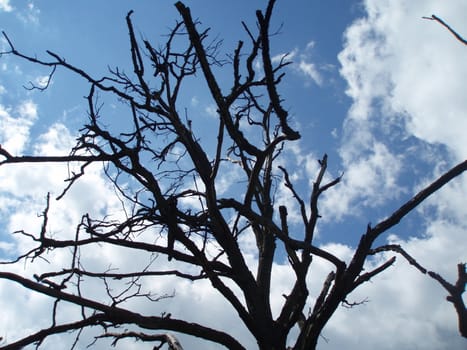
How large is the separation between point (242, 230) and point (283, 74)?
2.59 meters

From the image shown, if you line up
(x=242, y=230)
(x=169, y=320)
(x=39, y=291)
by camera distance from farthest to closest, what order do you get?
1. (x=242, y=230)
2. (x=169, y=320)
3. (x=39, y=291)

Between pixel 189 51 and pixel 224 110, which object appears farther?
pixel 189 51

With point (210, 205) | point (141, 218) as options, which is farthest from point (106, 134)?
point (210, 205)

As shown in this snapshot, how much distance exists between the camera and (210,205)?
379cm

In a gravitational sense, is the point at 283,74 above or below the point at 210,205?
above

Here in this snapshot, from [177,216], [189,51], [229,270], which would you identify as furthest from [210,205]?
[189,51]

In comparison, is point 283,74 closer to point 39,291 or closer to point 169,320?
point 169,320

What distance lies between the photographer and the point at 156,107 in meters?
4.63

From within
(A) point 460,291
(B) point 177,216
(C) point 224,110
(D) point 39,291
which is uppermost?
(C) point 224,110

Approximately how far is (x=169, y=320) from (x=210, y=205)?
3.86 feet

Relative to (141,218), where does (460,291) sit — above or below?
below

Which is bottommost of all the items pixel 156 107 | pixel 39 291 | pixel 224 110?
pixel 39 291

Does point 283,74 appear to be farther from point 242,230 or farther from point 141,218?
point 242,230

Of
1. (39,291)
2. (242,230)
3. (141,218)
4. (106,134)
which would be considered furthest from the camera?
(242,230)
